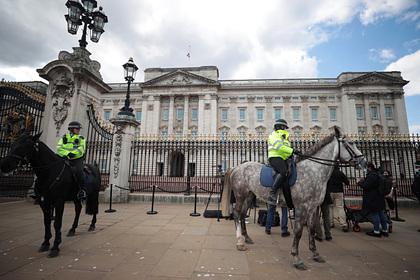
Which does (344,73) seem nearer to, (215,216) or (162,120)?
(162,120)

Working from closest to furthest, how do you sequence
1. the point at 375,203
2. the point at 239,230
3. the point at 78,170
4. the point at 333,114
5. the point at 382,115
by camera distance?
the point at 239,230, the point at 78,170, the point at 375,203, the point at 382,115, the point at 333,114

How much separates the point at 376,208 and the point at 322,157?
111 inches

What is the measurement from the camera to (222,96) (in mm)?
41625

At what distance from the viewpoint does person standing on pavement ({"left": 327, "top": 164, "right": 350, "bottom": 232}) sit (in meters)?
5.79

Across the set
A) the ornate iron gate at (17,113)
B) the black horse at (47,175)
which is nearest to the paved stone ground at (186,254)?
the black horse at (47,175)

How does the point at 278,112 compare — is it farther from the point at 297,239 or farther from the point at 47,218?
the point at 47,218

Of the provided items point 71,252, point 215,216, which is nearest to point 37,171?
point 71,252

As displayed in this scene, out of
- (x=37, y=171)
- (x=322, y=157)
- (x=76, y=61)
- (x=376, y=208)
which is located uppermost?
(x=76, y=61)

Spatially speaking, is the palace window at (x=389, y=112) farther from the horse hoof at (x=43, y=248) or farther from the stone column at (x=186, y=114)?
the horse hoof at (x=43, y=248)

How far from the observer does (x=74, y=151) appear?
15.4 ft

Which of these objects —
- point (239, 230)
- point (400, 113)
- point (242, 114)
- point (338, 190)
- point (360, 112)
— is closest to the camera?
point (239, 230)

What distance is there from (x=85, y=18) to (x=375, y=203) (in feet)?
37.3

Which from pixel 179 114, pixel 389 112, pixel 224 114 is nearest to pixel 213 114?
pixel 224 114

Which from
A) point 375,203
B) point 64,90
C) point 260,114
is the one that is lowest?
point 375,203
